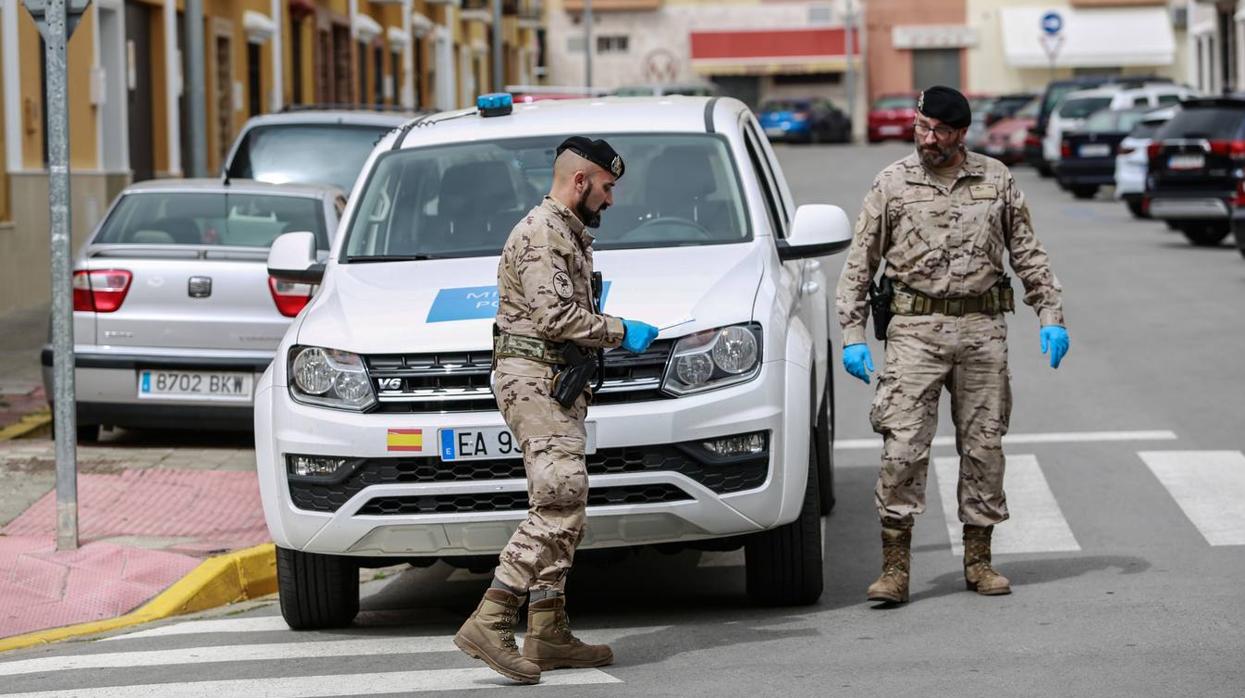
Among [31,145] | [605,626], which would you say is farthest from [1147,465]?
[31,145]

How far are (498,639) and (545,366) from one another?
0.82m

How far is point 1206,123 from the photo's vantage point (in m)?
24.7

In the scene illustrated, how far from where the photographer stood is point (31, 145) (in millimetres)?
19469

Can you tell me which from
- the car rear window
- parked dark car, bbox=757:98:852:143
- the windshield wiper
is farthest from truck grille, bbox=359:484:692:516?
parked dark car, bbox=757:98:852:143

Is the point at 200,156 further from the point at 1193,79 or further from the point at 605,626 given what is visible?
the point at 1193,79

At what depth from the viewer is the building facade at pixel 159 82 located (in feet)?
62.5

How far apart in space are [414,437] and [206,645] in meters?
1.15

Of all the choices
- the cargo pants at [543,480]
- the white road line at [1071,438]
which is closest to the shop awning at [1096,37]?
the white road line at [1071,438]

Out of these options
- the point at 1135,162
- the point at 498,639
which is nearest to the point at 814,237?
the point at 498,639

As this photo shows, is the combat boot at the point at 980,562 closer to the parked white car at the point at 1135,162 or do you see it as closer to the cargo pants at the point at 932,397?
the cargo pants at the point at 932,397

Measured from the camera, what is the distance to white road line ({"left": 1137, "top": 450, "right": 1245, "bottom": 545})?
29.4ft

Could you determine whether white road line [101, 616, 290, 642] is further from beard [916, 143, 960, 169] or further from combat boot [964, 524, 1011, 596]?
beard [916, 143, 960, 169]

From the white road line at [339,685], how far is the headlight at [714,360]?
104 centimetres

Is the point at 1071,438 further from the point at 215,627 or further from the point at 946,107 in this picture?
the point at 215,627
